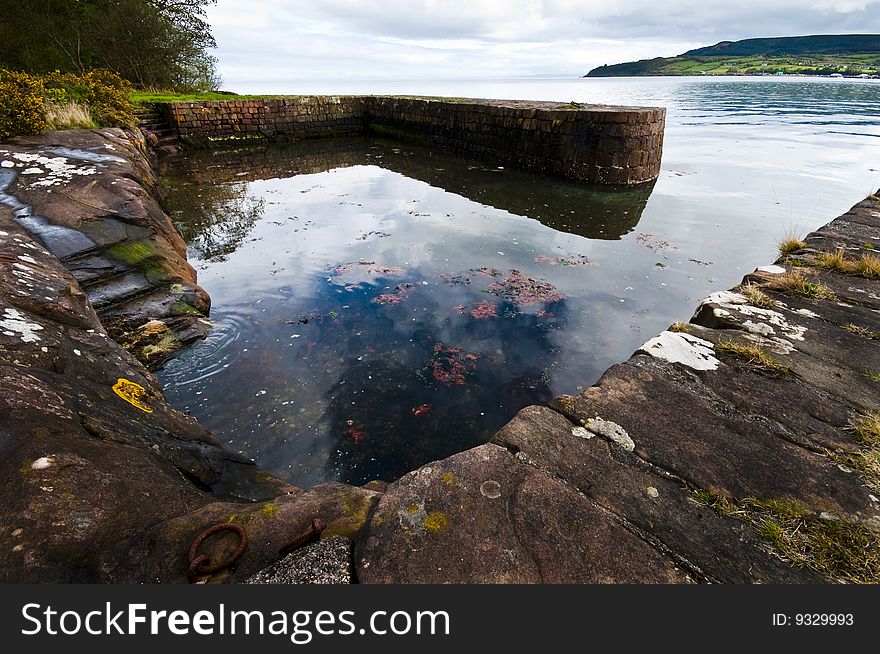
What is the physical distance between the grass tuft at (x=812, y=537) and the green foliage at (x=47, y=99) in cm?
1003

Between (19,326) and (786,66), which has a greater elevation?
(786,66)

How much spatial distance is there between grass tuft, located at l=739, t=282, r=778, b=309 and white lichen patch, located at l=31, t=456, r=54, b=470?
4.21 metres

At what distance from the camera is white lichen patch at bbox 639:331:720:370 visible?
8.22 ft

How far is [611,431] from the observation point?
1.99 meters

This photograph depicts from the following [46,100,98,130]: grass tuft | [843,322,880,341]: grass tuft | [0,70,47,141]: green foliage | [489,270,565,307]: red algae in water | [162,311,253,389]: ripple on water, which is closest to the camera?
[843,322,880,341]: grass tuft

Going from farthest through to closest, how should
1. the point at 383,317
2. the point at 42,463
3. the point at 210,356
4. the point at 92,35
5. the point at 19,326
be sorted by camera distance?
the point at 92,35 → the point at 383,317 → the point at 210,356 → the point at 19,326 → the point at 42,463

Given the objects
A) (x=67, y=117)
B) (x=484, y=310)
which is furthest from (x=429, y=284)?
(x=67, y=117)

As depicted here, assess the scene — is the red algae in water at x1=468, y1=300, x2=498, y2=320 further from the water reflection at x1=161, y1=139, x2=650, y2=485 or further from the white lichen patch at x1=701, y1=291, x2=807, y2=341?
the white lichen patch at x1=701, y1=291, x2=807, y2=341

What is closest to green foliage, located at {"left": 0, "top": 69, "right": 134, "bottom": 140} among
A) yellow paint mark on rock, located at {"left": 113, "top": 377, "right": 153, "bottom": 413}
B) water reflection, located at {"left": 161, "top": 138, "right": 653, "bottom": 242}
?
water reflection, located at {"left": 161, "top": 138, "right": 653, "bottom": 242}

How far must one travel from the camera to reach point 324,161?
1529cm

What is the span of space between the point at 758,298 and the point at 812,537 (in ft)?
7.63

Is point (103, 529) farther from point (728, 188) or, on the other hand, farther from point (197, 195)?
point (728, 188)

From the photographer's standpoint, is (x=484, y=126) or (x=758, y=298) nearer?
(x=758, y=298)

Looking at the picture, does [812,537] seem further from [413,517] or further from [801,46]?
[801,46]
